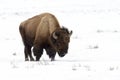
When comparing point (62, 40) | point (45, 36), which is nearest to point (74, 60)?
point (62, 40)

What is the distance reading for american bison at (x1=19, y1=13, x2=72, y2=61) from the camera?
1334 centimetres

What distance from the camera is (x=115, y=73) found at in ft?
33.5

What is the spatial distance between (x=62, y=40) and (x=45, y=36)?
2.87ft

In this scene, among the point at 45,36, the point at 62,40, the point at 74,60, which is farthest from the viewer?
the point at 45,36

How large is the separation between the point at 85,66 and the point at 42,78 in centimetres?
169

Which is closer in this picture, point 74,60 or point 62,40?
point 62,40

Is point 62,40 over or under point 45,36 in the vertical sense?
over

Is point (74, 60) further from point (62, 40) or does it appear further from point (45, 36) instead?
point (45, 36)

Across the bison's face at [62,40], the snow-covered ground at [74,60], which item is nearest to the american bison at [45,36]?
the bison's face at [62,40]

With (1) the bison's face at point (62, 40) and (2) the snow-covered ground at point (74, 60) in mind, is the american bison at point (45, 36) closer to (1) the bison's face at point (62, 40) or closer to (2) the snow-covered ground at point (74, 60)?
(1) the bison's face at point (62, 40)

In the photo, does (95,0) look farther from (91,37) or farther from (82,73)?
(82,73)

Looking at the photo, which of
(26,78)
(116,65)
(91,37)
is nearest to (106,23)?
(91,37)

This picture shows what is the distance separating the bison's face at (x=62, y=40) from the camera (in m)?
13.2

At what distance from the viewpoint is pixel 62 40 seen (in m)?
13.3
